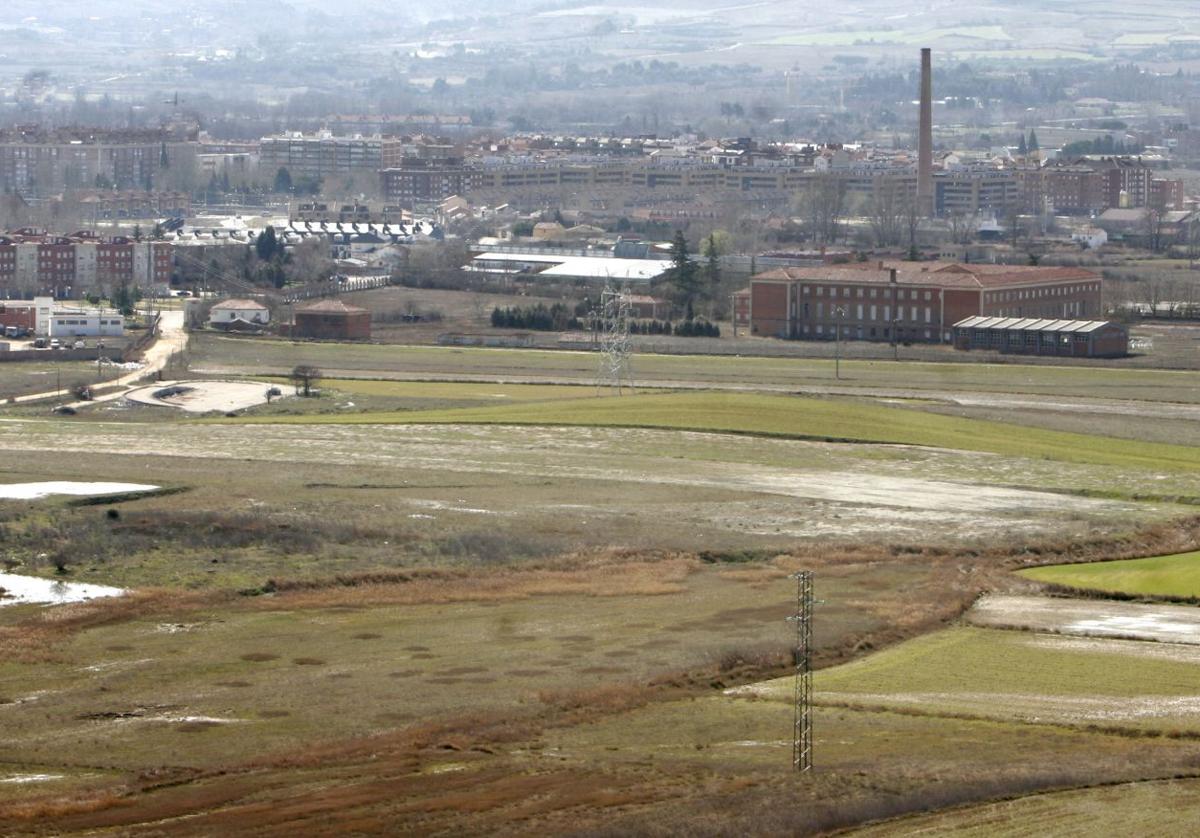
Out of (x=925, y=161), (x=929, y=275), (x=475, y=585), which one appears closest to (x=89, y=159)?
(x=925, y=161)

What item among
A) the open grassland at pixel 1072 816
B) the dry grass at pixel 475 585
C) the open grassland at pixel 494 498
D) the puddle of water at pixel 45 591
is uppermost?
the open grassland at pixel 494 498

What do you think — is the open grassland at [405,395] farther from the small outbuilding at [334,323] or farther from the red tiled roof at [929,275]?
the red tiled roof at [929,275]

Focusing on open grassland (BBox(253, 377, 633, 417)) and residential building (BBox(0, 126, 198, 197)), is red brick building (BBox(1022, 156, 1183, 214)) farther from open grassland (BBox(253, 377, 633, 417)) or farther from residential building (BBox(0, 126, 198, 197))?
open grassland (BBox(253, 377, 633, 417))

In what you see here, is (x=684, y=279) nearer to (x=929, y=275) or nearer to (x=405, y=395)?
(x=929, y=275)

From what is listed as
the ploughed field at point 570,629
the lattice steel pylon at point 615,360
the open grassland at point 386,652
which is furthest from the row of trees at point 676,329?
the open grassland at point 386,652

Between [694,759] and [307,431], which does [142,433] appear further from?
[694,759]

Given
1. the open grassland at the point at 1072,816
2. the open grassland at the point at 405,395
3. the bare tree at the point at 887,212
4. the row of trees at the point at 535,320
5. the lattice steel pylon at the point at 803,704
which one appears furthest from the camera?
the bare tree at the point at 887,212
